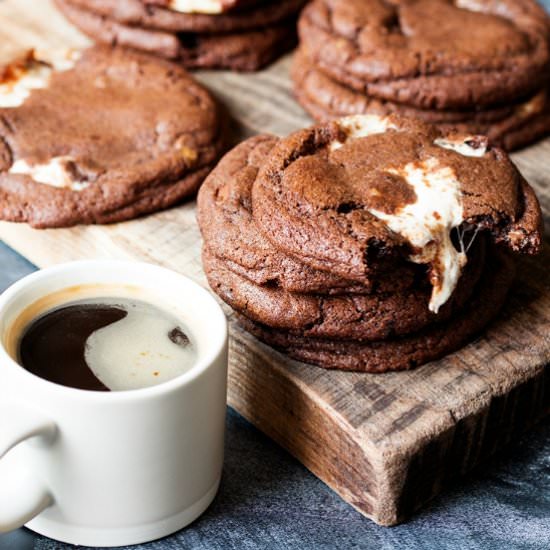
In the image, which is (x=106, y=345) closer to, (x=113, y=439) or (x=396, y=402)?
(x=113, y=439)

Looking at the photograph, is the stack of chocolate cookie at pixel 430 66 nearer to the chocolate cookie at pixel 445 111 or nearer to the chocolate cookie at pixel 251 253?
the chocolate cookie at pixel 445 111

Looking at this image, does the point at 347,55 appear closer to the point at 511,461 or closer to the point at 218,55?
the point at 218,55

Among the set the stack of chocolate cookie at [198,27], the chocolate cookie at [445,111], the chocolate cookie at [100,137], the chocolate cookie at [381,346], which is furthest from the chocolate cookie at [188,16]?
the chocolate cookie at [381,346]

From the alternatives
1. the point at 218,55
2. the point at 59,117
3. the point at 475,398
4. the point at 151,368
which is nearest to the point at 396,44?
the point at 218,55

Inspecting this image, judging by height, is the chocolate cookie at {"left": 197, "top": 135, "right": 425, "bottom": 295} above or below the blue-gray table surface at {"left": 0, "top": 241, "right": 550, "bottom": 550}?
above

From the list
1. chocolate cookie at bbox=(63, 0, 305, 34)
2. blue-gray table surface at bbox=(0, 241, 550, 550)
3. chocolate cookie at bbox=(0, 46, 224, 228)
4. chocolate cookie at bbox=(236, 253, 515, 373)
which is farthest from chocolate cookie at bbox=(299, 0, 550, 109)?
blue-gray table surface at bbox=(0, 241, 550, 550)

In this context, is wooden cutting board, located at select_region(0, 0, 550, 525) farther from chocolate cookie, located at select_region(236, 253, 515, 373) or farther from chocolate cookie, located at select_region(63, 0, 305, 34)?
chocolate cookie, located at select_region(63, 0, 305, 34)
